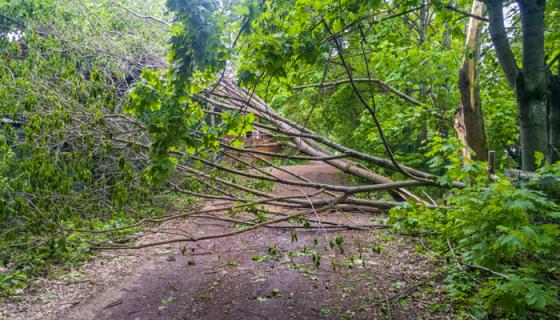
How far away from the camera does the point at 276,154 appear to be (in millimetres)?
4859

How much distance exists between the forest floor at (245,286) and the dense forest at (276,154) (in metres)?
0.04

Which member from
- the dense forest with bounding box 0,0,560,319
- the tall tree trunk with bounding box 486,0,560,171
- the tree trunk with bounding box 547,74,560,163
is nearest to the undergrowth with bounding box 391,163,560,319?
the dense forest with bounding box 0,0,560,319

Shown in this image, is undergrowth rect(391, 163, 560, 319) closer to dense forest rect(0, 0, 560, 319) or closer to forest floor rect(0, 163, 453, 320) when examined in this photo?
dense forest rect(0, 0, 560, 319)

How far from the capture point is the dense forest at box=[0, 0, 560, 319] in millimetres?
3049

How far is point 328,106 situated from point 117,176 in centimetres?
832

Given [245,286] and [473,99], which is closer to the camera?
[245,286]

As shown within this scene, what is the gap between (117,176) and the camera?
6.42 metres

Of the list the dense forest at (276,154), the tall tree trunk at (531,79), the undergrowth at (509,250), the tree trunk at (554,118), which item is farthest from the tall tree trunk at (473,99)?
the undergrowth at (509,250)

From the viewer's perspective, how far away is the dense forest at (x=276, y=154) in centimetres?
305

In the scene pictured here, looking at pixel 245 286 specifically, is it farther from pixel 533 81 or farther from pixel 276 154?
pixel 533 81

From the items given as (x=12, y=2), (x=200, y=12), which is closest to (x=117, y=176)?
(x=12, y=2)

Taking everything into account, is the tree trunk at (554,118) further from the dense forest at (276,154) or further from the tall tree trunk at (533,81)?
the tall tree trunk at (533,81)

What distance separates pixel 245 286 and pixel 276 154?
1.65m

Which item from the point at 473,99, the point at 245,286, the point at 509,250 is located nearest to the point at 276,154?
the point at 245,286
